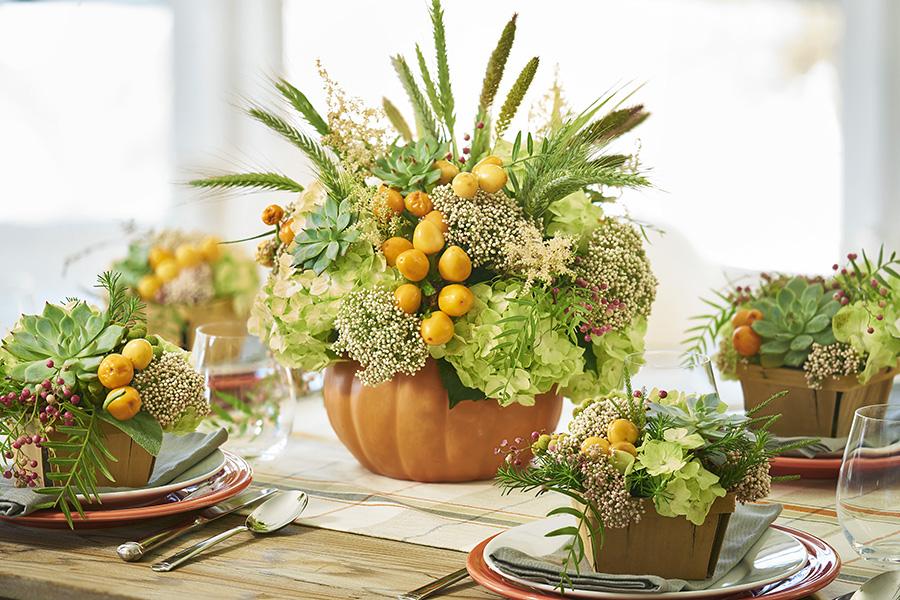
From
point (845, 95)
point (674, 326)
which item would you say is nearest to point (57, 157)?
point (674, 326)

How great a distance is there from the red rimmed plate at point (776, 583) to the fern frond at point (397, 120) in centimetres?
69

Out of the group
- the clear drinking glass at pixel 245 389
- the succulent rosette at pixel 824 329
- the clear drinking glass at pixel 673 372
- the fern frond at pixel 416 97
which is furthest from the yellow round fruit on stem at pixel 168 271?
the clear drinking glass at pixel 673 372

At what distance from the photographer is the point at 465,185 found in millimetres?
1385

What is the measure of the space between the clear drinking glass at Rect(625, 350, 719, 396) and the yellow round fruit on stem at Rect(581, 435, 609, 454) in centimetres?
13

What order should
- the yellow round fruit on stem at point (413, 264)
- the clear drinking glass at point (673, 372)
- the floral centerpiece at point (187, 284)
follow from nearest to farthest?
the clear drinking glass at point (673, 372), the yellow round fruit on stem at point (413, 264), the floral centerpiece at point (187, 284)

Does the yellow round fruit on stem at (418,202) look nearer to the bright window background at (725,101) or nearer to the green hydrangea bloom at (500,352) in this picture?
the green hydrangea bloom at (500,352)

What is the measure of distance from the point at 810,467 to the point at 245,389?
30.2 inches

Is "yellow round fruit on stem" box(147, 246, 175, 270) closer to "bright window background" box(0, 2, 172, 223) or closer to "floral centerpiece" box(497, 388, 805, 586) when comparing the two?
"bright window background" box(0, 2, 172, 223)

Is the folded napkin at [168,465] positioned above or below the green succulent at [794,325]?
below

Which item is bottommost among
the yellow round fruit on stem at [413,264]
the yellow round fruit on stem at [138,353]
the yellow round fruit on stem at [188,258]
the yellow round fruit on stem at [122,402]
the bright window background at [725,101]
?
the yellow round fruit on stem at [122,402]

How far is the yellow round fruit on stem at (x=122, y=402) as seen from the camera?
1213 millimetres

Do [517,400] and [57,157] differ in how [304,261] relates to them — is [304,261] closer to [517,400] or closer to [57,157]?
[517,400]

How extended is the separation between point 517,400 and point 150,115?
2.81m

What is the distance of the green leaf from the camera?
122cm
